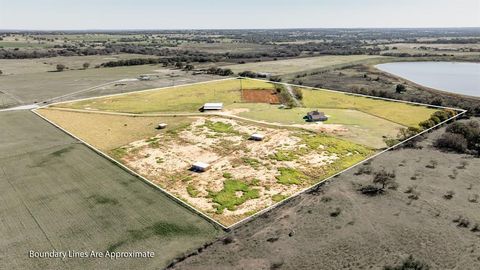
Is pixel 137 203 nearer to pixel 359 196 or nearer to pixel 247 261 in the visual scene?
pixel 247 261

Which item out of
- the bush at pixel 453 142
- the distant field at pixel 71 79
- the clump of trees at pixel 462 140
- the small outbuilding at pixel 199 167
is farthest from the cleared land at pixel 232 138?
the distant field at pixel 71 79

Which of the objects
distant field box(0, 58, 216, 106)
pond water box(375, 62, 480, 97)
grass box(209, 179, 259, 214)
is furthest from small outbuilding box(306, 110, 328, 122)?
distant field box(0, 58, 216, 106)

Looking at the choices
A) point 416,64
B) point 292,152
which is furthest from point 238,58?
point 292,152

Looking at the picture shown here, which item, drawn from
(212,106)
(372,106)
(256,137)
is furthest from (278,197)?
(372,106)

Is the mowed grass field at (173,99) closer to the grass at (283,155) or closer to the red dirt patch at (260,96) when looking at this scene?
the red dirt patch at (260,96)

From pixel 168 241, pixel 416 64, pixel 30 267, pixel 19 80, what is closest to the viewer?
pixel 30 267

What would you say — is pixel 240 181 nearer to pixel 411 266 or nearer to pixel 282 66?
pixel 411 266
